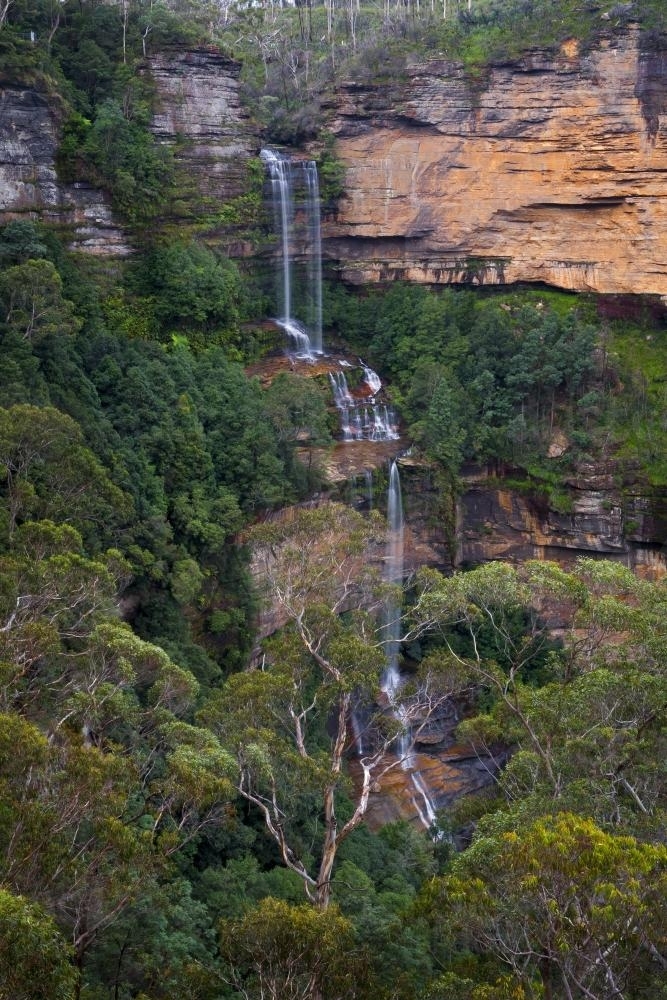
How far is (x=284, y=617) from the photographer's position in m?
23.1

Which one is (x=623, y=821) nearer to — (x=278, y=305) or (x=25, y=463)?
(x=25, y=463)

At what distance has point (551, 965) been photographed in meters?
8.91

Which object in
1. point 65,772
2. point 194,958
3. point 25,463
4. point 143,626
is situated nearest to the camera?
point 65,772

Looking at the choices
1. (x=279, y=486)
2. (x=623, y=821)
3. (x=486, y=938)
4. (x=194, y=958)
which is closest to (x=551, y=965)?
(x=486, y=938)

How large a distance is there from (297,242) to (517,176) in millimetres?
6580

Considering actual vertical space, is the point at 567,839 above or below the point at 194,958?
above

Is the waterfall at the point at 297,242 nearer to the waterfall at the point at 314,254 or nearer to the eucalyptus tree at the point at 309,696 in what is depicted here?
the waterfall at the point at 314,254

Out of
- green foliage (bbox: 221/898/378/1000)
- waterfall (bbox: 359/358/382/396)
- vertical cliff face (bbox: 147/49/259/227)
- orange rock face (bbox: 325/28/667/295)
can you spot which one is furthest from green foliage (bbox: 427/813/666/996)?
orange rock face (bbox: 325/28/667/295)

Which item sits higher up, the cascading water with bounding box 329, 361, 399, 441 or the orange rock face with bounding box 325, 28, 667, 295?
the orange rock face with bounding box 325, 28, 667, 295

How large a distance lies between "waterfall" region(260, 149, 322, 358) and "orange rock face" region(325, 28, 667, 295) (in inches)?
33.8

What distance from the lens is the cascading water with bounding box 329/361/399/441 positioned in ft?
91.3

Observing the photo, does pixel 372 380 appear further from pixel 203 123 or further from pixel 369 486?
pixel 203 123

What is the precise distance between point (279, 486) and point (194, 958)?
12.9 meters

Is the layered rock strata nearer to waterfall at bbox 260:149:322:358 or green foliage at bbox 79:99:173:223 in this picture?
waterfall at bbox 260:149:322:358
